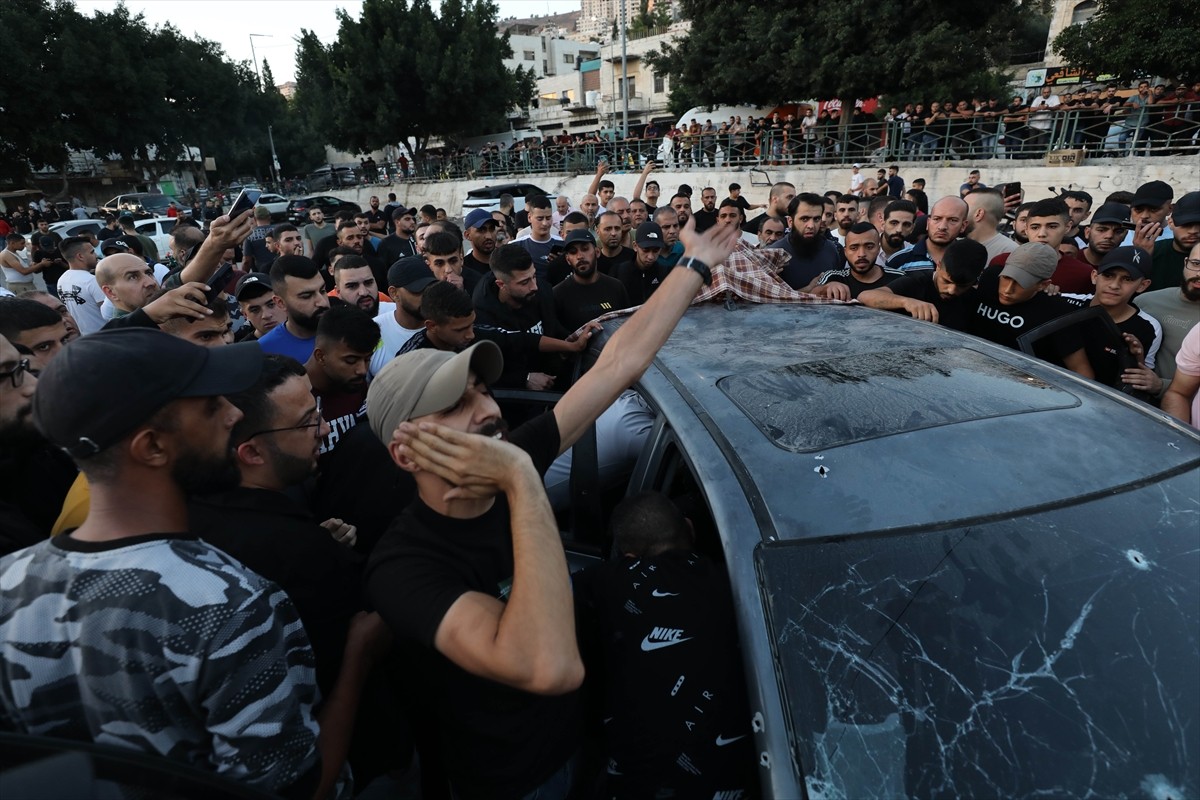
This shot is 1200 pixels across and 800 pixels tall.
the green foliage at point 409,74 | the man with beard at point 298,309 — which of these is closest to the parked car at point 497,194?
the green foliage at point 409,74

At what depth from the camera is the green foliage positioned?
29.1 metres

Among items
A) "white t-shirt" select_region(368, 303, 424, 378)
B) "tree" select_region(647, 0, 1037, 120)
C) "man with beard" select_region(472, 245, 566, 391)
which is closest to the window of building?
"tree" select_region(647, 0, 1037, 120)

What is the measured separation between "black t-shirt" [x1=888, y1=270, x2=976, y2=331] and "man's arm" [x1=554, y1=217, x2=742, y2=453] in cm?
193

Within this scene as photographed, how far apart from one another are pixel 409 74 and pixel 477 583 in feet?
110

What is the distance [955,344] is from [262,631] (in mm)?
2311

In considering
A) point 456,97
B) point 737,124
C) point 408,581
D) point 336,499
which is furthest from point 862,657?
point 456,97

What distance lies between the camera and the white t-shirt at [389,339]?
353 cm

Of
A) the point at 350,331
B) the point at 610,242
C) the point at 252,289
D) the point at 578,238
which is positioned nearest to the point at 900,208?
the point at 610,242

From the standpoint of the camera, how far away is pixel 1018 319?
317 centimetres

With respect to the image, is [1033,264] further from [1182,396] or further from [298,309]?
[298,309]

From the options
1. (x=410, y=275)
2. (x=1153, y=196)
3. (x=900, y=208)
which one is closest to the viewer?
(x=410, y=275)

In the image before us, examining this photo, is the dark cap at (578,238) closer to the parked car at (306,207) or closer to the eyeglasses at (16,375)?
the eyeglasses at (16,375)

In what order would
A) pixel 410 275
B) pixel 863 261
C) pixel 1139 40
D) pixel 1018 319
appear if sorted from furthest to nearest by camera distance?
pixel 1139 40, pixel 863 261, pixel 410 275, pixel 1018 319

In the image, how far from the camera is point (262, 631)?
120 centimetres
